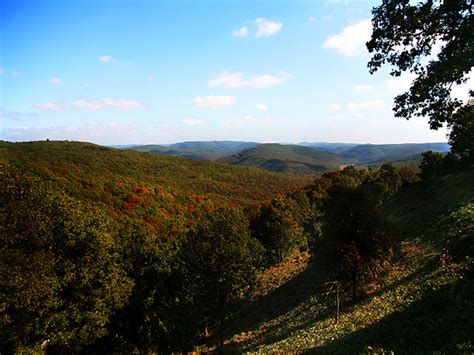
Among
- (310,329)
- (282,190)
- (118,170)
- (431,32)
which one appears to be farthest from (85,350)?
(282,190)

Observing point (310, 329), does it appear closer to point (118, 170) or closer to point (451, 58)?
point (451, 58)

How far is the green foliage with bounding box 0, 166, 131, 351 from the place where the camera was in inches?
627

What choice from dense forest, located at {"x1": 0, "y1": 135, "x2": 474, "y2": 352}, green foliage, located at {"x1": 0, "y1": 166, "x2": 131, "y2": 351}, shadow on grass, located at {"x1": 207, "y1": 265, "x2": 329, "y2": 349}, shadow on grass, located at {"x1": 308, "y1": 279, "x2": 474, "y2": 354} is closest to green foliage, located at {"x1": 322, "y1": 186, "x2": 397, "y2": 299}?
dense forest, located at {"x1": 0, "y1": 135, "x2": 474, "y2": 352}

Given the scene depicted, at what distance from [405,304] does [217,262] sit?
14522 mm

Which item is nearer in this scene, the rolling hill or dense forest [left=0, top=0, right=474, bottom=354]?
dense forest [left=0, top=0, right=474, bottom=354]

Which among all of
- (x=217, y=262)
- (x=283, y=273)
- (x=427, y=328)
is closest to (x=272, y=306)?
(x=217, y=262)

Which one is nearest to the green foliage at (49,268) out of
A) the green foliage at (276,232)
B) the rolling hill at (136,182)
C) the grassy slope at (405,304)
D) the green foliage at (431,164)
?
the rolling hill at (136,182)

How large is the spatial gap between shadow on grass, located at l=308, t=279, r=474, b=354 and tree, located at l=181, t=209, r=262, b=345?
40.3 feet

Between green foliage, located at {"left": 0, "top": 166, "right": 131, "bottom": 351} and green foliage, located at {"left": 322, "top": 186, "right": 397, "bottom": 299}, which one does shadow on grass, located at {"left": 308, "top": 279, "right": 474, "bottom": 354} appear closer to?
green foliage, located at {"left": 322, "top": 186, "right": 397, "bottom": 299}

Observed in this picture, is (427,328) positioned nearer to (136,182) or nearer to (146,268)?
(146,268)

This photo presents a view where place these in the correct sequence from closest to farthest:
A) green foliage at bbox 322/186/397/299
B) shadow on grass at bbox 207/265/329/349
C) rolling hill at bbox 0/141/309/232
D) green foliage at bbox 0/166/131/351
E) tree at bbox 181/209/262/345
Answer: green foliage at bbox 0/166/131/351 < green foliage at bbox 322/186/397/299 < tree at bbox 181/209/262/345 < shadow on grass at bbox 207/265/329/349 < rolling hill at bbox 0/141/309/232

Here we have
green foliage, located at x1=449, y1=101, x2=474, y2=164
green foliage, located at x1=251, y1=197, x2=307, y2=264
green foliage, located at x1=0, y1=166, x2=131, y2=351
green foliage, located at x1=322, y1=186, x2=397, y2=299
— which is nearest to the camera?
green foliage, located at x1=449, y1=101, x2=474, y2=164

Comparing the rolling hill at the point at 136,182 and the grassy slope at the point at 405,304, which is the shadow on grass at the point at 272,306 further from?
the rolling hill at the point at 136,182

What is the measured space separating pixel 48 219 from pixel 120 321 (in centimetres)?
1512
